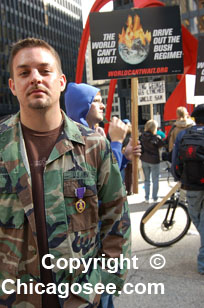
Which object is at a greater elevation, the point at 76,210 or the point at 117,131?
the point at 117,131

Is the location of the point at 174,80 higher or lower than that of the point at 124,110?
higher

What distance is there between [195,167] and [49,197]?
2971 millimetres

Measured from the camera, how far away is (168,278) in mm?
4305

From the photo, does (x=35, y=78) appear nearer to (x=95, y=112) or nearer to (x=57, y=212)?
(x=57, y=212)

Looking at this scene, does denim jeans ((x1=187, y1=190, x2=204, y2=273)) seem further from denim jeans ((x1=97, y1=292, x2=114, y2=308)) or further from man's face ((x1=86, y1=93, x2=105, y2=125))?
denim jeans ((x1=97, y1=292, x2=114, y2=308))

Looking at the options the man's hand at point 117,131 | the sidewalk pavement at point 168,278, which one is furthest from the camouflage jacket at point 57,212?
the sidewalk pavement at point 168,278

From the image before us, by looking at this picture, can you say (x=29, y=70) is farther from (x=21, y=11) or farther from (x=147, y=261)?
(x=21, y=11)

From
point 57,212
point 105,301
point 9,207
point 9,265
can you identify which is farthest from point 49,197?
point 105,301

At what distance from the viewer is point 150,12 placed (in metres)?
4.90

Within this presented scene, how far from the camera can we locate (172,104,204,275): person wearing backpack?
14.3 feet

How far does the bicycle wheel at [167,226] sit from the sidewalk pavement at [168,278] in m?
0.11

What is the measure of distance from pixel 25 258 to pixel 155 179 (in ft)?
23.6

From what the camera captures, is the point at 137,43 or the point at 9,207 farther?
the point at 137,43

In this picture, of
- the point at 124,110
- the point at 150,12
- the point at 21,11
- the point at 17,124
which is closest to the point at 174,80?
the point at 124,110
